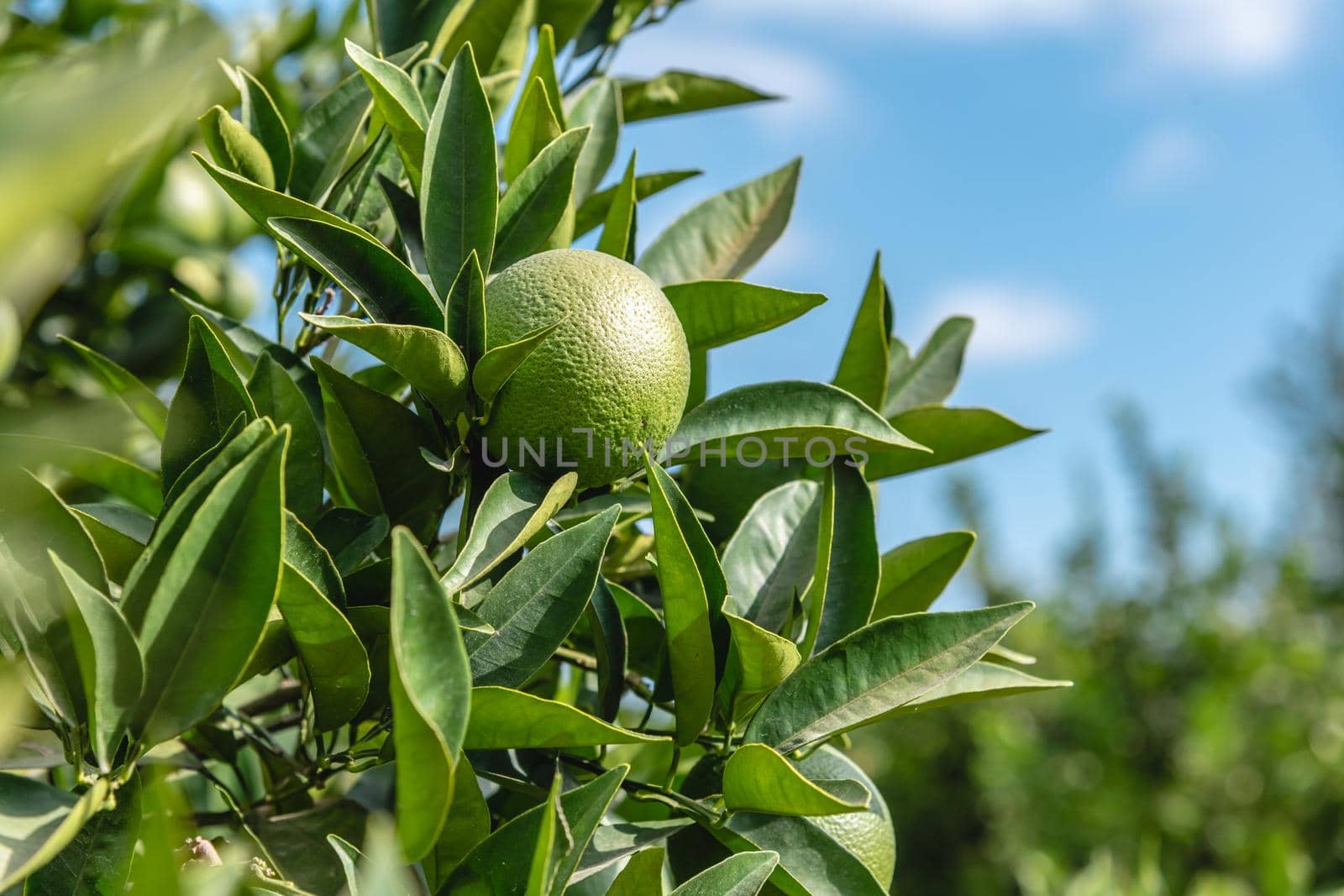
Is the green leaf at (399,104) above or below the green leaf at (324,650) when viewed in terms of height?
above

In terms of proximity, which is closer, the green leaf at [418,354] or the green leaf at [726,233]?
the green leaf at [418,354]

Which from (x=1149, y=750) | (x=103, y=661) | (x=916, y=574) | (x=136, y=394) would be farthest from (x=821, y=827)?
(x=1149, y=750)

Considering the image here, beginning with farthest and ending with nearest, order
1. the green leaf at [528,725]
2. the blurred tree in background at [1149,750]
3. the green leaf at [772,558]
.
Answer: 1. the blurred tree in background at [1149,750]
2. the green leaf at [772,558]
3. the green leaf at [528,725]

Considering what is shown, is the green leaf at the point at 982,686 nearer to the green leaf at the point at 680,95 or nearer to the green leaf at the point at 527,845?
the green leaf at the point at 527,845

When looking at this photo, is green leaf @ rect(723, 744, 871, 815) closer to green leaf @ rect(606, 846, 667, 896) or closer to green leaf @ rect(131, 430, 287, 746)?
green leaf @ rect(606, 846, 667, 896)

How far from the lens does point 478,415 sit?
2.27 feet

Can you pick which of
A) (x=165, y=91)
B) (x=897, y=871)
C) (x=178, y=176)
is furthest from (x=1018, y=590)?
(x=165, y=91)

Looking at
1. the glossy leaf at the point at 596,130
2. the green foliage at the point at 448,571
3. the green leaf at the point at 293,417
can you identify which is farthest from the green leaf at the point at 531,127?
the green leaf at the point at 293,417

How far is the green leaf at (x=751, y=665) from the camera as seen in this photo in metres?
0.63

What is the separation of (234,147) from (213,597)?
37cm

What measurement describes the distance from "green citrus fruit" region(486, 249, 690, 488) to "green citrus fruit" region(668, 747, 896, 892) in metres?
0.22

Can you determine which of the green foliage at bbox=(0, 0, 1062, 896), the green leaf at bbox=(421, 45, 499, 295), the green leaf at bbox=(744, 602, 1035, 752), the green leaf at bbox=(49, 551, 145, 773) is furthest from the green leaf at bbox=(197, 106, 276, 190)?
the green leaf at bbox=(744, 602, 1035, 752)

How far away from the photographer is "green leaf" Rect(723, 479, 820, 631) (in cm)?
78

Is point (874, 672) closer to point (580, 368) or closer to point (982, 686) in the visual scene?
point (982, 686)
